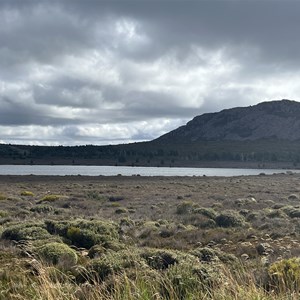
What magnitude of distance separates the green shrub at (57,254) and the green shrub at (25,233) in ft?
8.03

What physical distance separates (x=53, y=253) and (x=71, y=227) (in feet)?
13.4

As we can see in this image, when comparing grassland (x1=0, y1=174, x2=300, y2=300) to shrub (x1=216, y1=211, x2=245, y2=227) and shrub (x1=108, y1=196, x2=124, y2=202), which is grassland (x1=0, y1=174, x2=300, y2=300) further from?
shrub (x1=108, y1=196, x2=124, y2=202)

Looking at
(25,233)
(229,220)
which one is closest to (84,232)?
(25,233)

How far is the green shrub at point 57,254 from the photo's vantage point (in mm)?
10164

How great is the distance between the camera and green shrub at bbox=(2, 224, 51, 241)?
13.3 meters

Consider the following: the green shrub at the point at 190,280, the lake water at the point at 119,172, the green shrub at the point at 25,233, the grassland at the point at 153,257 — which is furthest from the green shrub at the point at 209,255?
the lake water at the point at 119,172

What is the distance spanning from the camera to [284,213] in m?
21.9

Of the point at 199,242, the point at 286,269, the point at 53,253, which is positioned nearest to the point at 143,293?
the point at 286,269

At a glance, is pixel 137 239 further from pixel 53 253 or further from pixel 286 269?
pixel 286 269

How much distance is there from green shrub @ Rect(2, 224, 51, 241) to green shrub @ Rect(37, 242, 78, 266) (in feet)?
8.03

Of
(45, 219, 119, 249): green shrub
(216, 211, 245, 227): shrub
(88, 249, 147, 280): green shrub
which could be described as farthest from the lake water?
(88, 249, 147, 280): green shrub

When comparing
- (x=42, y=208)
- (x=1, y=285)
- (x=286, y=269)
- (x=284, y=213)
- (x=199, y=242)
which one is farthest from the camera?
(x=42, y=208)

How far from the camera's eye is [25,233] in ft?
44.4

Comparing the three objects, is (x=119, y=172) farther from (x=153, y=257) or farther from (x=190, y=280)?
(x=190, y=280)
